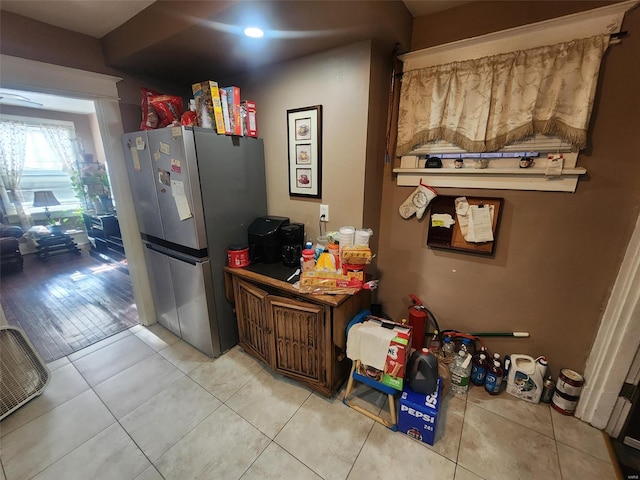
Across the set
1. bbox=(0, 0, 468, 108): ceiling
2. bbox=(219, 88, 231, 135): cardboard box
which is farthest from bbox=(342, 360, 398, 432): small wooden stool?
bbox=(0, 0, 468, 108): ceiling

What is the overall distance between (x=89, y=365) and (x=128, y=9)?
2535 millimetres

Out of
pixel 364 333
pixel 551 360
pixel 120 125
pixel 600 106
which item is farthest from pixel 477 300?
pixel 120 125

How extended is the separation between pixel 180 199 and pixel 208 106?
2.16 ft

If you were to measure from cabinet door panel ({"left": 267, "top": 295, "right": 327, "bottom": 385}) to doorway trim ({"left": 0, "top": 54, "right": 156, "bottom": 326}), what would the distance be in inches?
61.5

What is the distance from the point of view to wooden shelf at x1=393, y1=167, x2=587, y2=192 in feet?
4.58

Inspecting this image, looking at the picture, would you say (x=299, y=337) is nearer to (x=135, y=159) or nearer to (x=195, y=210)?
(x=195, y=210)

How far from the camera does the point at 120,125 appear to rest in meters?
2.09

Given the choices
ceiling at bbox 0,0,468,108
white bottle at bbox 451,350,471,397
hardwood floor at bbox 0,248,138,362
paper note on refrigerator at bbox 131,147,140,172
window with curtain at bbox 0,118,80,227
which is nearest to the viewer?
ceiling at bbox 0,0,468,108

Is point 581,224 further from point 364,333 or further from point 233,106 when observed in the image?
point 233,106

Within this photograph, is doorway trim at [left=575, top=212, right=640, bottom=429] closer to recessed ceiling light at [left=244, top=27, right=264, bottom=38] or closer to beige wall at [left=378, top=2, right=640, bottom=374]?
beige wall at [left=378, top=2, right=640, bottom=374]

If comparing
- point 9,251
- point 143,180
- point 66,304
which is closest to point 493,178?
point 143,180

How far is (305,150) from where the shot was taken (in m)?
1.88

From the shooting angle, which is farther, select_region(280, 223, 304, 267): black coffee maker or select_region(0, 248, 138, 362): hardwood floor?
select_region(0, 248, 138, 362): hardwood floor

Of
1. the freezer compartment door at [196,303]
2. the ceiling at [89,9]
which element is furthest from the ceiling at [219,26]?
the freezer compartment door at [196,303]
